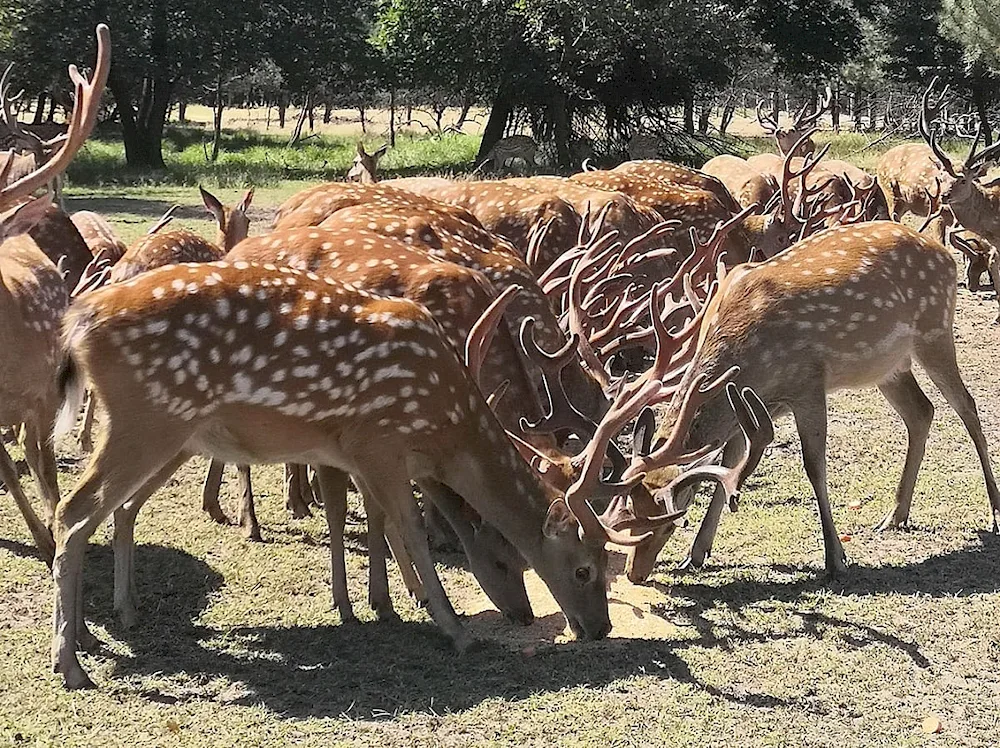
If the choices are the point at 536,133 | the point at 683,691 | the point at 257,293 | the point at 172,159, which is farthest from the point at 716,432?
the point at 172,159

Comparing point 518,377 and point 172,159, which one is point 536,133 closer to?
point 172,159

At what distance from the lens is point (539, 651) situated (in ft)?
14.9

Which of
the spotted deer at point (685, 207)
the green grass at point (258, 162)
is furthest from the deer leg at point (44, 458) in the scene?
the green grass at point (258, 162)

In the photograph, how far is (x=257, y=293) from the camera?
169 inches

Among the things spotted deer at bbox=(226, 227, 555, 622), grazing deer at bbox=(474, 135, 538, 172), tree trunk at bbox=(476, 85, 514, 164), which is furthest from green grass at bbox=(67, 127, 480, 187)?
spotted deer at bbox=(226, 227, 555, 622)

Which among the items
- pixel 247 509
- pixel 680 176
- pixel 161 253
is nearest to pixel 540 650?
pixel 247 509

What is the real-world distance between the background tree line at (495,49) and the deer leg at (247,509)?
17.8m

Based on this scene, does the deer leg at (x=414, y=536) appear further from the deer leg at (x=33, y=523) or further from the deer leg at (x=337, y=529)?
the deer leg at (x=33, y=523)

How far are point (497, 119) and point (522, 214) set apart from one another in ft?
56.1

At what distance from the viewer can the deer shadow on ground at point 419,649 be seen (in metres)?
4.13

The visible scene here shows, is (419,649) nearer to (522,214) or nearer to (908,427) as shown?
(908,427)

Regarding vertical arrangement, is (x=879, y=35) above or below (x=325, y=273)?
above

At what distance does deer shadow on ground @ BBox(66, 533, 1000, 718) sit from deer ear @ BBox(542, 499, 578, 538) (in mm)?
433

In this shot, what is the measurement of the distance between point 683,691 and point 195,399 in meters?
1.93
